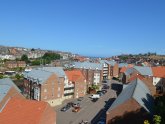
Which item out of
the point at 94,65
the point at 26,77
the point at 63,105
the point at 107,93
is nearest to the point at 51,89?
the point at 63,105

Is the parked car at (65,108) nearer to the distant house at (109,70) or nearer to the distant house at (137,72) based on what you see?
the distant house at (137,72)

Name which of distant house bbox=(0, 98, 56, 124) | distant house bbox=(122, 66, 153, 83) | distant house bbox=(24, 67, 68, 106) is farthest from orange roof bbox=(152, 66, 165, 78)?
distant house bbox=(0, 98, 56, 124)

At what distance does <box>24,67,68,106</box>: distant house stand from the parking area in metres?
2.51

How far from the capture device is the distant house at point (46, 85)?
6050 centimetres

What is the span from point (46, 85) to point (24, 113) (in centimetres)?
2483

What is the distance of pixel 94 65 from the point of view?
Result: 312 feet

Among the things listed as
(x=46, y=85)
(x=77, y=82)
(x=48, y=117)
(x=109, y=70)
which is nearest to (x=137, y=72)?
(x=77, y=82)

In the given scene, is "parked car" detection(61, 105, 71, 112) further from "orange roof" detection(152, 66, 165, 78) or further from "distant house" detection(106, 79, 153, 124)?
"orange roof" detection(152, 66, 165, 78)

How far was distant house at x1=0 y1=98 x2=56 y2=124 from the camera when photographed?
35.3 metres

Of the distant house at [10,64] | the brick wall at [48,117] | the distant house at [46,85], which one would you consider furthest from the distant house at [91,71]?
the distant house at [10,64]

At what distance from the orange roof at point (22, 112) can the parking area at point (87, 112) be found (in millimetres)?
13154

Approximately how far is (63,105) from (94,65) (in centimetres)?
3437

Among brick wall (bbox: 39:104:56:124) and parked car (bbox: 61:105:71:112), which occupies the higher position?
brick wall (bbox: 39:104:56:124)

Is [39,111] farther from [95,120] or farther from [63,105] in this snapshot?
[63,105]
